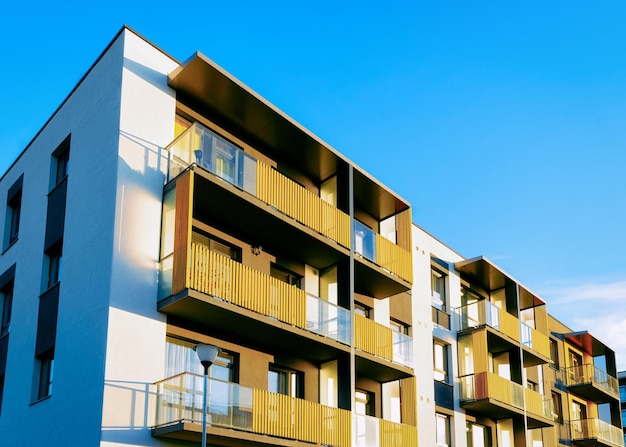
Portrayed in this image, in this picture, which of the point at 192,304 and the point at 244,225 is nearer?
the point at 192,304

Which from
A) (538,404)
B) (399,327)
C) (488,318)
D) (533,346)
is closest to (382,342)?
(399,327)

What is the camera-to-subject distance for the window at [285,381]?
70.6 feet

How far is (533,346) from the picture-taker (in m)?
33.8

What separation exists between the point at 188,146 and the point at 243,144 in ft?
11.7

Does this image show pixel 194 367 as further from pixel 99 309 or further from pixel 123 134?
pixel 123 134

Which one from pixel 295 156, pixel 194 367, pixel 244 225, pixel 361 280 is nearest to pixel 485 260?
pixel 361 280

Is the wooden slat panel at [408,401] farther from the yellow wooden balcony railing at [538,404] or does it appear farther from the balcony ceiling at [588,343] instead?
the balcony ceiling at [588,343]

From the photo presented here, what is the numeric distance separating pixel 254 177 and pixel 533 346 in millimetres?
17848

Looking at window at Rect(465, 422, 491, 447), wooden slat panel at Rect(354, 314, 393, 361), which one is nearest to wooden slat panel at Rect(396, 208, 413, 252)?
wooden slat panel at Rect(354, 314, 393, 361)

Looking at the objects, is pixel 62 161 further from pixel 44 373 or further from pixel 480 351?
pixel 480 351

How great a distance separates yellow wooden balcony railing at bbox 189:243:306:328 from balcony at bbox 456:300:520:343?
461 inches

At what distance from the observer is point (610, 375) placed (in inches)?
1709

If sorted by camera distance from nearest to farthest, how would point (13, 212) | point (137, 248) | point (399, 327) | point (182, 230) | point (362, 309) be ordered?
point (182, 230), point (137, 248), point (13, 212), point (362, 309), point (399, 327)

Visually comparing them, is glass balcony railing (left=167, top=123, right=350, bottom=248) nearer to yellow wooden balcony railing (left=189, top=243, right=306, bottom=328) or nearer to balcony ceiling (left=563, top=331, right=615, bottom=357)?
yellow wooden balcony railing (left=189, top=243, right=306, bottom=328)
